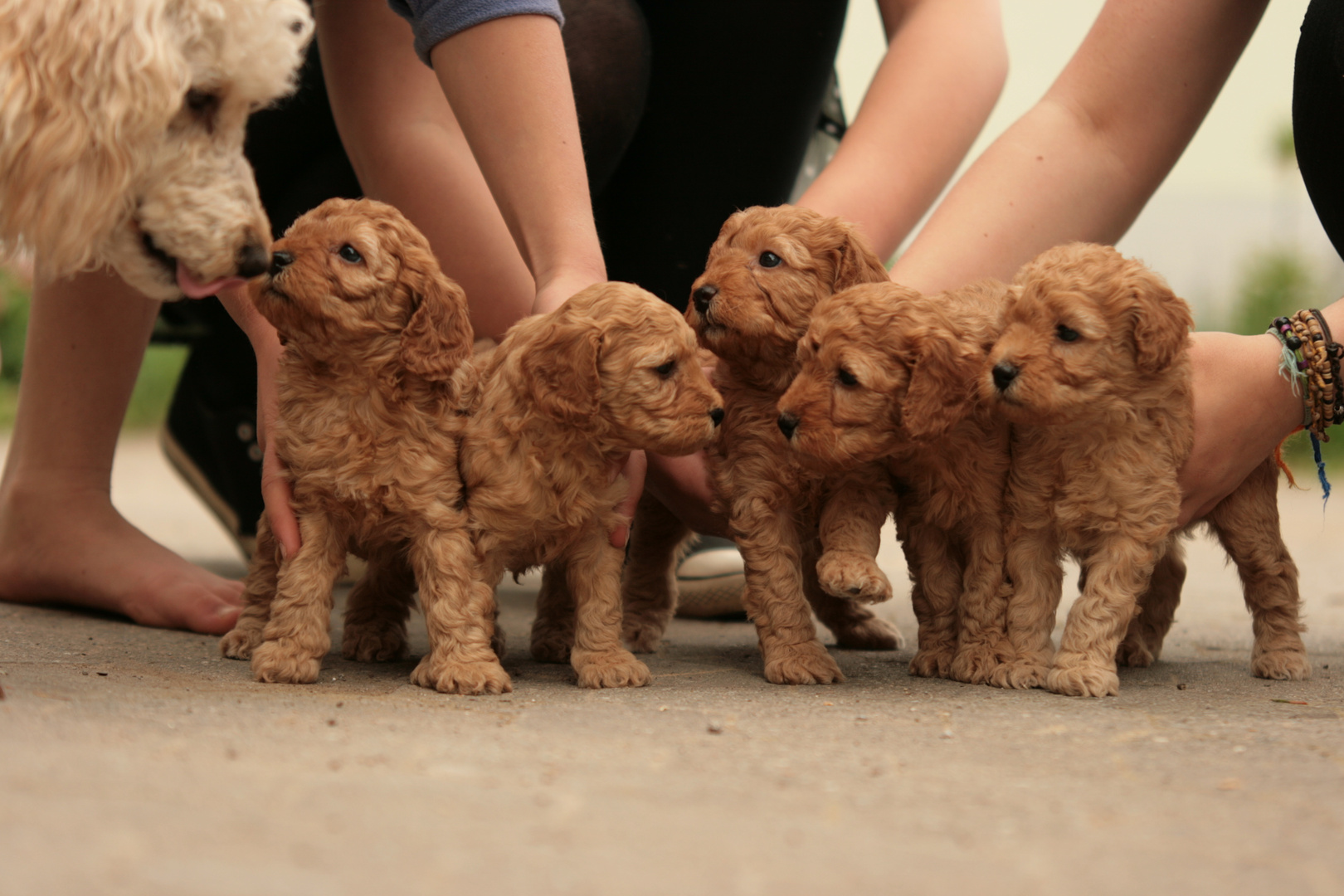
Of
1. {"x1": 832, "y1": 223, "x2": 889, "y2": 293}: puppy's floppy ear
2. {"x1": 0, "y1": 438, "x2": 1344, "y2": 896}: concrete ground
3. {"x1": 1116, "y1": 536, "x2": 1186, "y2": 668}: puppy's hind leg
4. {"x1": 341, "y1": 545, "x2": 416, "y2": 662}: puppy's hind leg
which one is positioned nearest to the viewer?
{"x1": 0, "y1": 438, "x2": 1344, "y2": 896}: concrete ground

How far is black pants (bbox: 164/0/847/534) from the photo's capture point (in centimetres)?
432

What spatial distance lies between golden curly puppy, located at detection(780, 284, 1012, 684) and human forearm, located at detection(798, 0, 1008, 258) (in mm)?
796

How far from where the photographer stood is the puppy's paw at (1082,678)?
271 centimetres

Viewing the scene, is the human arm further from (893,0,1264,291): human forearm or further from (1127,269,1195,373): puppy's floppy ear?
(1127,269,1195,373): puppy's floppy ear

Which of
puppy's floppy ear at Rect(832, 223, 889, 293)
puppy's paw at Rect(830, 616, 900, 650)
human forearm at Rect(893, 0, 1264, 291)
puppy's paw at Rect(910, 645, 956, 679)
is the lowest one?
puppy's paw at Rect(830, 616, 900, 650)

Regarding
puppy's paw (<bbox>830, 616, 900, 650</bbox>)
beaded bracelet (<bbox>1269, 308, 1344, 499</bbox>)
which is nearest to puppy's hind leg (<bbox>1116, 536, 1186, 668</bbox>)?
beaded bracelet (<bbox>1269, 308, 1344, 499</bbox>)

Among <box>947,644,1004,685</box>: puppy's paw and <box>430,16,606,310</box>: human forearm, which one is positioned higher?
<box>430,16,606,310</box>: human forearm

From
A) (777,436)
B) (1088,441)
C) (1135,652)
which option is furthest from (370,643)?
(1135,652)

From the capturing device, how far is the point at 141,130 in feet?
7.89

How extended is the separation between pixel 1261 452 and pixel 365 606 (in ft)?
Answer: 7.55

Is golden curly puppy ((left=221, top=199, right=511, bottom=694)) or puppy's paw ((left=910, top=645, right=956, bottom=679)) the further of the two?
puppy's paw ((left=910, top=645, right=956, bottom=679))

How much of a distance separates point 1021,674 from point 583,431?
117 centimetres

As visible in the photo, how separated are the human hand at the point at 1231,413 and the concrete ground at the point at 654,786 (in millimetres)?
501

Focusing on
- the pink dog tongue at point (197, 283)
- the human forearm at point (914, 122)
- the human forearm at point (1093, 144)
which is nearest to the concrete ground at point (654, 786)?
the pink dog tongue at point (197, 283)
